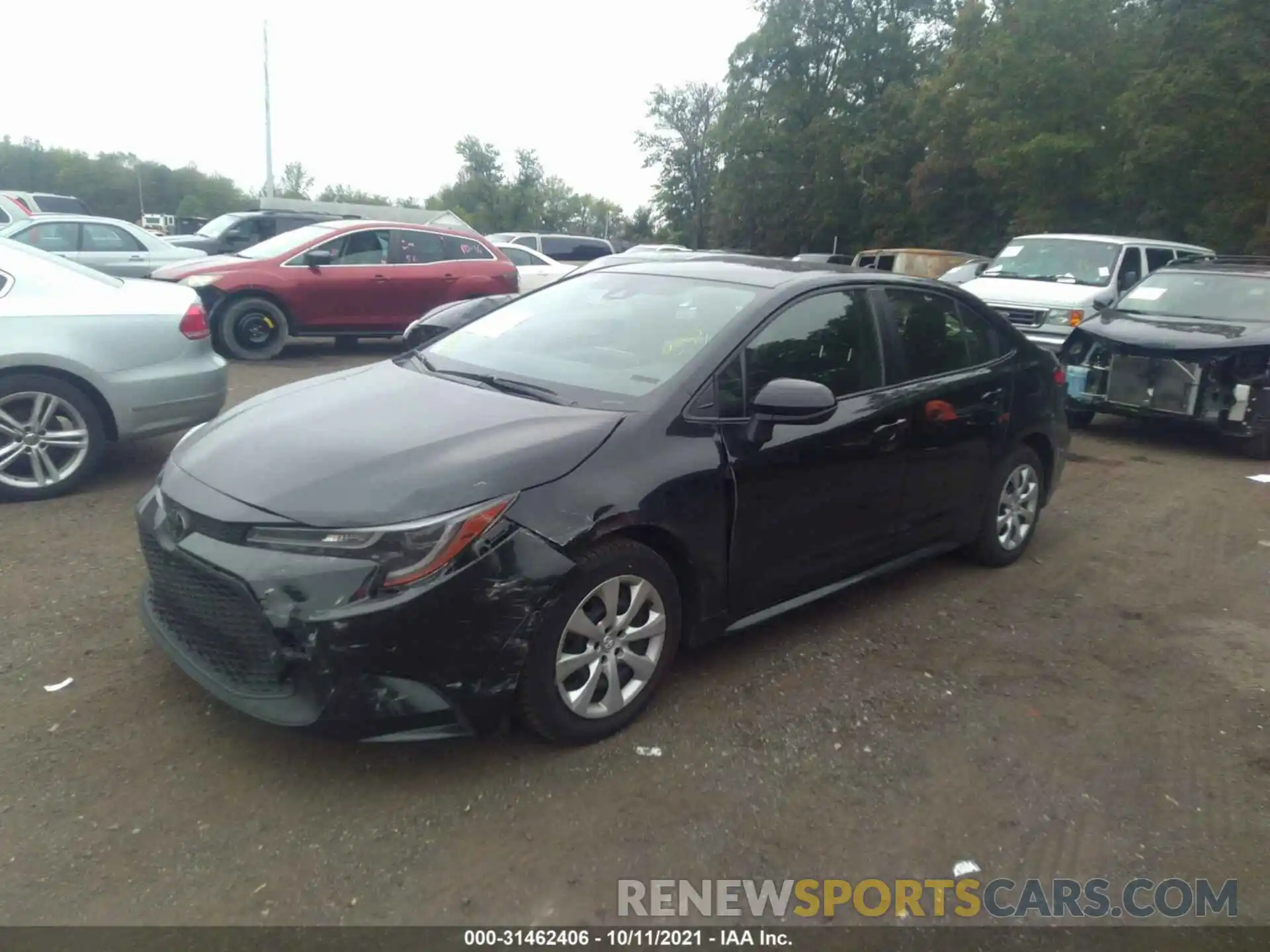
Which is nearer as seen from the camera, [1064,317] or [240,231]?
[1064,317]

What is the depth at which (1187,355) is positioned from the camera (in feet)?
28.1

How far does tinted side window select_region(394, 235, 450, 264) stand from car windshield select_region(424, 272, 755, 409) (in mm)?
8447

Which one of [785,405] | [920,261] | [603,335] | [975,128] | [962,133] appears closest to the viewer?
[785,405]

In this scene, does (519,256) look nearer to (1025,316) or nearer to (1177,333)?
(1025,316)

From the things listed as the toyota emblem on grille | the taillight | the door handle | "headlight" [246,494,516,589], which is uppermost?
the taillight

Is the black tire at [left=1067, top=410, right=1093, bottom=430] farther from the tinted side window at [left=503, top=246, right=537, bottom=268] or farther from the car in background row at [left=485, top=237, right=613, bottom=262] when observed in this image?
the car in background row at [left=485, top=237, right=613, bottom=262]

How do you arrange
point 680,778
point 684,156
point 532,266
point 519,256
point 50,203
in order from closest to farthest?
point 680,778
point 532,266
point 519,256
point 50,203
point 684,156

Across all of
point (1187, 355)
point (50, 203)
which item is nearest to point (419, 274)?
point (1187, 355)

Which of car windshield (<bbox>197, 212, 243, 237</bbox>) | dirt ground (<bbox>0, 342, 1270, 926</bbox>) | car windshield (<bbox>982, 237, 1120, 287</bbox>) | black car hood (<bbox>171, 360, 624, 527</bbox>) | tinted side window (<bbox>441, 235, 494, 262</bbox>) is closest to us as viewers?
dirt ground (<bbox>0, 342, 1270, 926</bbox>)

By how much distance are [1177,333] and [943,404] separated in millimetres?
5231

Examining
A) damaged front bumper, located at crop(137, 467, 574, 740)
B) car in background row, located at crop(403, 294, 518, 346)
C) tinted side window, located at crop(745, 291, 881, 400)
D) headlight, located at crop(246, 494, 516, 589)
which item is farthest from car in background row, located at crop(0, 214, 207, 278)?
headlight, located at crop(246, 494, 516, 589)

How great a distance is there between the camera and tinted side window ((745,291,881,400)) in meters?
4.04

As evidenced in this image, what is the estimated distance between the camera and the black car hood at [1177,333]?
8.47 m

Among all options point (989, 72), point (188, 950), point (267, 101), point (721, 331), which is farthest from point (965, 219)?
point (188, 950)
